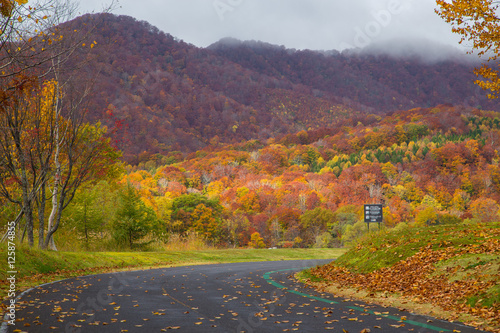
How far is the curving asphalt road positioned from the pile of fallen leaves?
110 centimetres

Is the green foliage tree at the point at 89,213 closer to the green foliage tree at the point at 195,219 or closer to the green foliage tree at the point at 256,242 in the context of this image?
the green foliage tree at the point at 195,219

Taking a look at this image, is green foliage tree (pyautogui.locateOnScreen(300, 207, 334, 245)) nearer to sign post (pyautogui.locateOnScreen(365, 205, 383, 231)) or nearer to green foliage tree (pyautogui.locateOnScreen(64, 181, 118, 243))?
green foliage tree (pyautogui.locateOnScreen(64, 181, 118, 243))

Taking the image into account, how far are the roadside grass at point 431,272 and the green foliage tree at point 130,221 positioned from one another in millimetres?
18467

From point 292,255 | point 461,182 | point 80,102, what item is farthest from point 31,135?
point 461,182

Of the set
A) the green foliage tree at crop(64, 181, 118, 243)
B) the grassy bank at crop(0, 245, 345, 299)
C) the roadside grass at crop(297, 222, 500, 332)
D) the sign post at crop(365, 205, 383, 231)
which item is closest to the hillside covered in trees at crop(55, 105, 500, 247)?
the green foliage tree at crop(64, 181, 118, 243)

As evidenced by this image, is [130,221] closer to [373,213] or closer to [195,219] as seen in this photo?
[373,213]

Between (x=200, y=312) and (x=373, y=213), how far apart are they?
68.0ft

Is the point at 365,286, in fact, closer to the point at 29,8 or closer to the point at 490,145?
the point at 29,8

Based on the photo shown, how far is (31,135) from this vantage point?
19.3 meters

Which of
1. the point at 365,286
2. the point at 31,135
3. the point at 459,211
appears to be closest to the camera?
the point at 365,286

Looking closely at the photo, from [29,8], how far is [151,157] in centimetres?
14366

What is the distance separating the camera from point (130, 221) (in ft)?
104

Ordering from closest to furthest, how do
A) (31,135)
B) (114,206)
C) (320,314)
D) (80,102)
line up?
(320,314)
(31,135)
(80,102)
(114,206)

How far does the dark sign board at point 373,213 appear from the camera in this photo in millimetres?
27188
